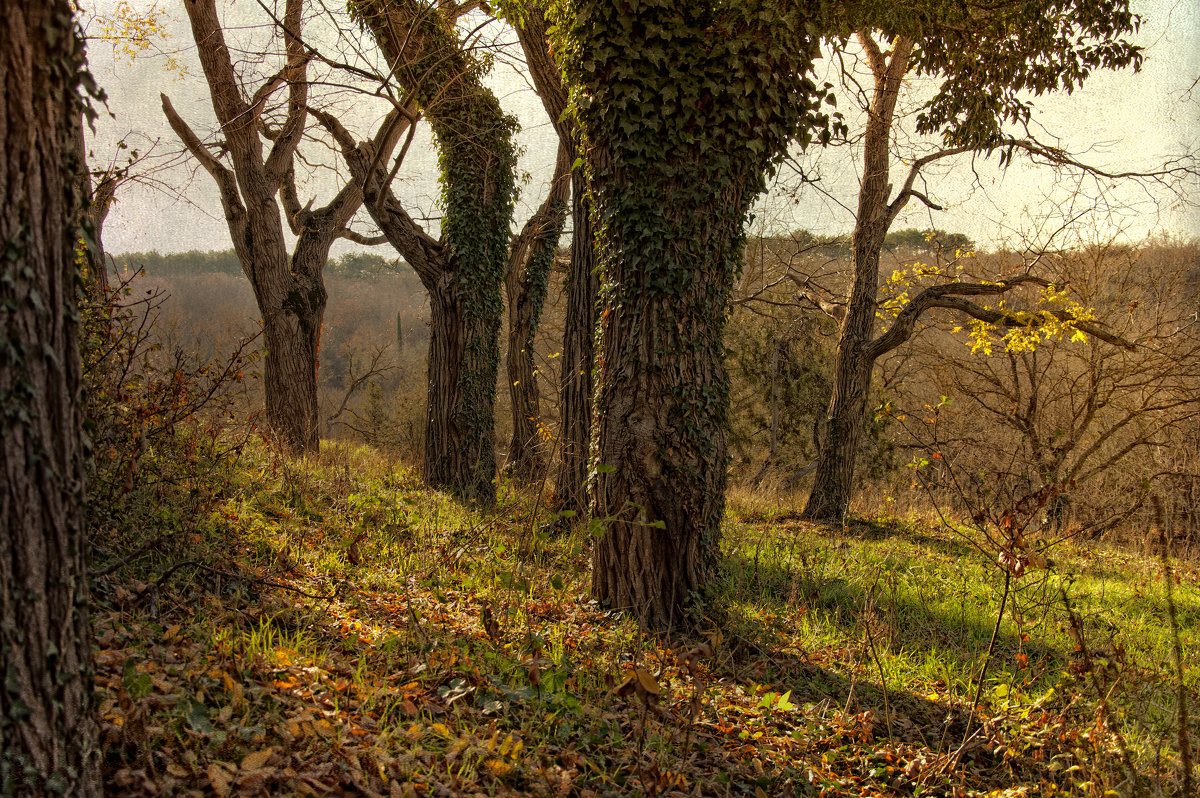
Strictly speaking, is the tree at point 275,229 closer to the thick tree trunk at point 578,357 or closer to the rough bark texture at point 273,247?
the rough bark texture at point 273,247

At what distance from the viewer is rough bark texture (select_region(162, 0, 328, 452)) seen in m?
10.7

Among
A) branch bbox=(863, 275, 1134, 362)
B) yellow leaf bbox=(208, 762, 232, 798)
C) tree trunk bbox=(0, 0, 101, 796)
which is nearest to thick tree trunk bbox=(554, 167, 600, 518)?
branch bbox=(863, 275, 1134, 362)

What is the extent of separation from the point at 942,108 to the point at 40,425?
31.0 ft

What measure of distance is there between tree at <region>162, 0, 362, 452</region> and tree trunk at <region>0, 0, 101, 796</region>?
8.81m

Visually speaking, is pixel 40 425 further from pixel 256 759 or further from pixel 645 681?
pixel 645 681

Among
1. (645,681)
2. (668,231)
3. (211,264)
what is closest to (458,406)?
(668,231)

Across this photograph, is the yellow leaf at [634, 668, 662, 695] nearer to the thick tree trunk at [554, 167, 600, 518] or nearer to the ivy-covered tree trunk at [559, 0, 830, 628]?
the ivy-covered tree trunk at [559, 0, 830, 628]

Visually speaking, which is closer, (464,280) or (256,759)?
(256,759)

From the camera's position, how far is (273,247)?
37.4 ft

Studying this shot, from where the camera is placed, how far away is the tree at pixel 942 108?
7547mm

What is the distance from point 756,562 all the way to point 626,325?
9.74 ft

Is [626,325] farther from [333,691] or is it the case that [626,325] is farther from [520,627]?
[333,691]

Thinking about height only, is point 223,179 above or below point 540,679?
above

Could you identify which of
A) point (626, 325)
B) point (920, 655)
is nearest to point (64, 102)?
point (626, 325)
